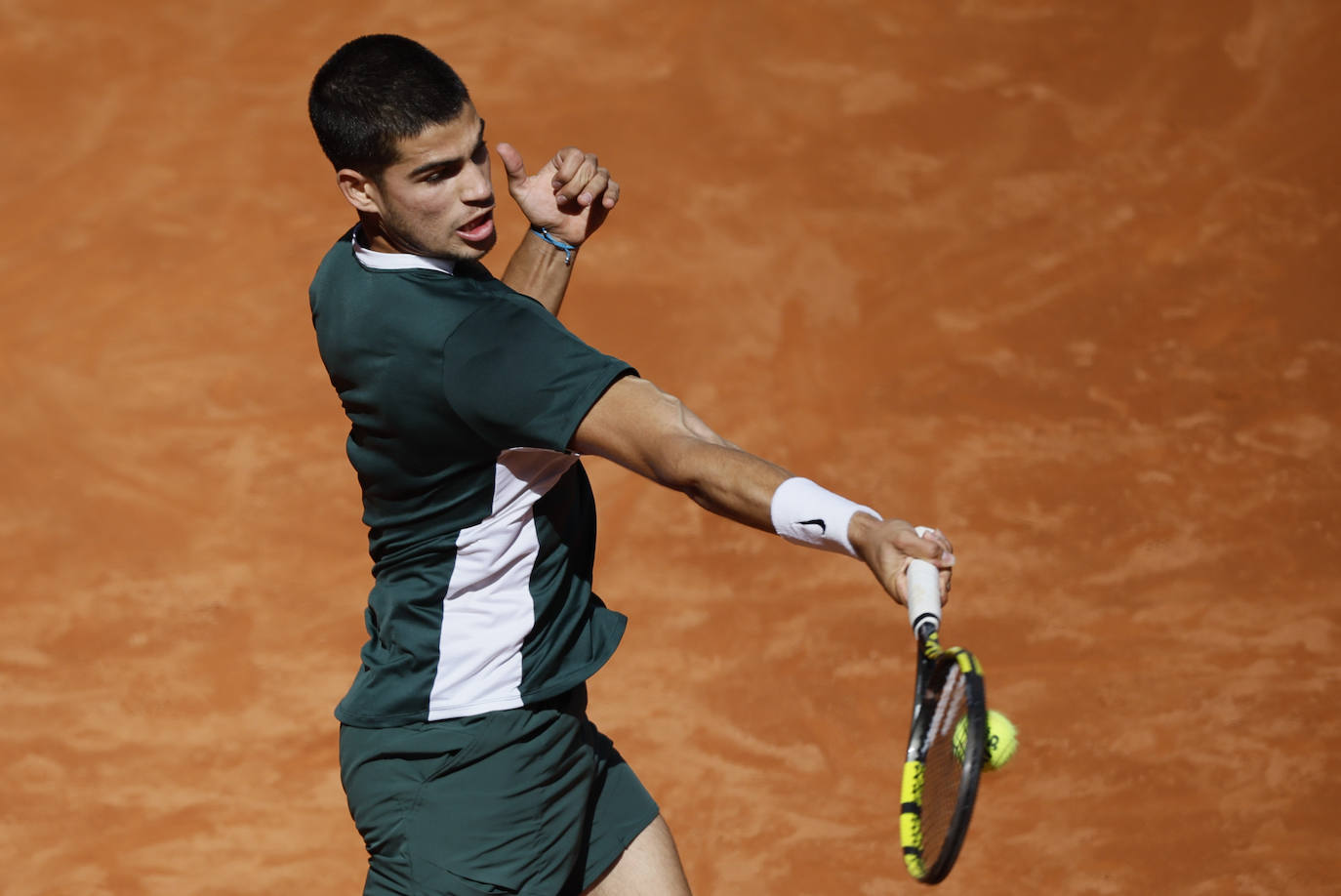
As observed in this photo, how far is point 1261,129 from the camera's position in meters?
7.92

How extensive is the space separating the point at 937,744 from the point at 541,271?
160cm

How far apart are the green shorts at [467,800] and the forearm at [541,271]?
3.26 ft

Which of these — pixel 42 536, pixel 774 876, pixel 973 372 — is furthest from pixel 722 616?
pixel 42 536

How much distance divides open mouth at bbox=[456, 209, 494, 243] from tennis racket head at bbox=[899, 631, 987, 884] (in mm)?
1130

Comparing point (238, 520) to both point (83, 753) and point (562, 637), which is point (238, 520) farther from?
point (562, 637)

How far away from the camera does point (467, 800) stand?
2.90m

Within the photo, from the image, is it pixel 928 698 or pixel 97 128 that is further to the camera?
pixel 97 128

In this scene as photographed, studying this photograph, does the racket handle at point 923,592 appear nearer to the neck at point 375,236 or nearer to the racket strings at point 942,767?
Result: the racket strings at point 942,767

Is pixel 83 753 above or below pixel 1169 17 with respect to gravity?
below

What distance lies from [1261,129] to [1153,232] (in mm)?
1048

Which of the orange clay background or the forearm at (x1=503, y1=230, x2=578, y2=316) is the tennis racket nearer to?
the forearm at (x1=503, y1=230, x2=578, y2=316)

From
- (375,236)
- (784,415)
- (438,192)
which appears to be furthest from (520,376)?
(784,415)

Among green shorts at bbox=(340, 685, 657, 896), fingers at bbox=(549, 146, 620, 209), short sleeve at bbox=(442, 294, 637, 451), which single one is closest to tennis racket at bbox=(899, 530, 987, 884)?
short sleeve at bbox=(442, 294, 637, 451)

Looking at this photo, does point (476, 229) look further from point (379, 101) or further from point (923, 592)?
point (923, 592)
